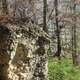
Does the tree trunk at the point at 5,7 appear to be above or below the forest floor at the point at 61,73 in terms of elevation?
above

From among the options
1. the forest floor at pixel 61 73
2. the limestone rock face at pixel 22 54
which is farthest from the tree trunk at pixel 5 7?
the limestone rock face at pixel 22 54

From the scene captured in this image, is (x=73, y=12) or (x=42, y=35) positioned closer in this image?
(x=42, y=35)

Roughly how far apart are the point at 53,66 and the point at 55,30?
21.3 ft

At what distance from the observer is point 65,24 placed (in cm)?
1512

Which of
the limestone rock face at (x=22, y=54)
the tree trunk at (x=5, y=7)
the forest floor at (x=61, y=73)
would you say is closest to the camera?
the limestone rock face at (x=22, y=54)

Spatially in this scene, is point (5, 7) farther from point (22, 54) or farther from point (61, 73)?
point (22, 54)

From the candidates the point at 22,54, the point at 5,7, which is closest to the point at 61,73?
the point at 22,54

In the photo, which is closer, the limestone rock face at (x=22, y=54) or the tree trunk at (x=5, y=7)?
the limestone rock face at (x=22, y=54)

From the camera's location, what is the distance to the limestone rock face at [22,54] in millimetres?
5605

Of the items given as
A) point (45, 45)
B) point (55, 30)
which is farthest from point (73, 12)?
point (45, 45)

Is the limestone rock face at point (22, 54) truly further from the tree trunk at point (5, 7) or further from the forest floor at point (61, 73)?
the tree trunk at point (5, 7)

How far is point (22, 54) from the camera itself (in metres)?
5.90

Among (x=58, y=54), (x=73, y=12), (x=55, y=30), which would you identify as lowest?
(x=58, y=54)

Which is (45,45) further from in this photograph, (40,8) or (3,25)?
(40,8)
